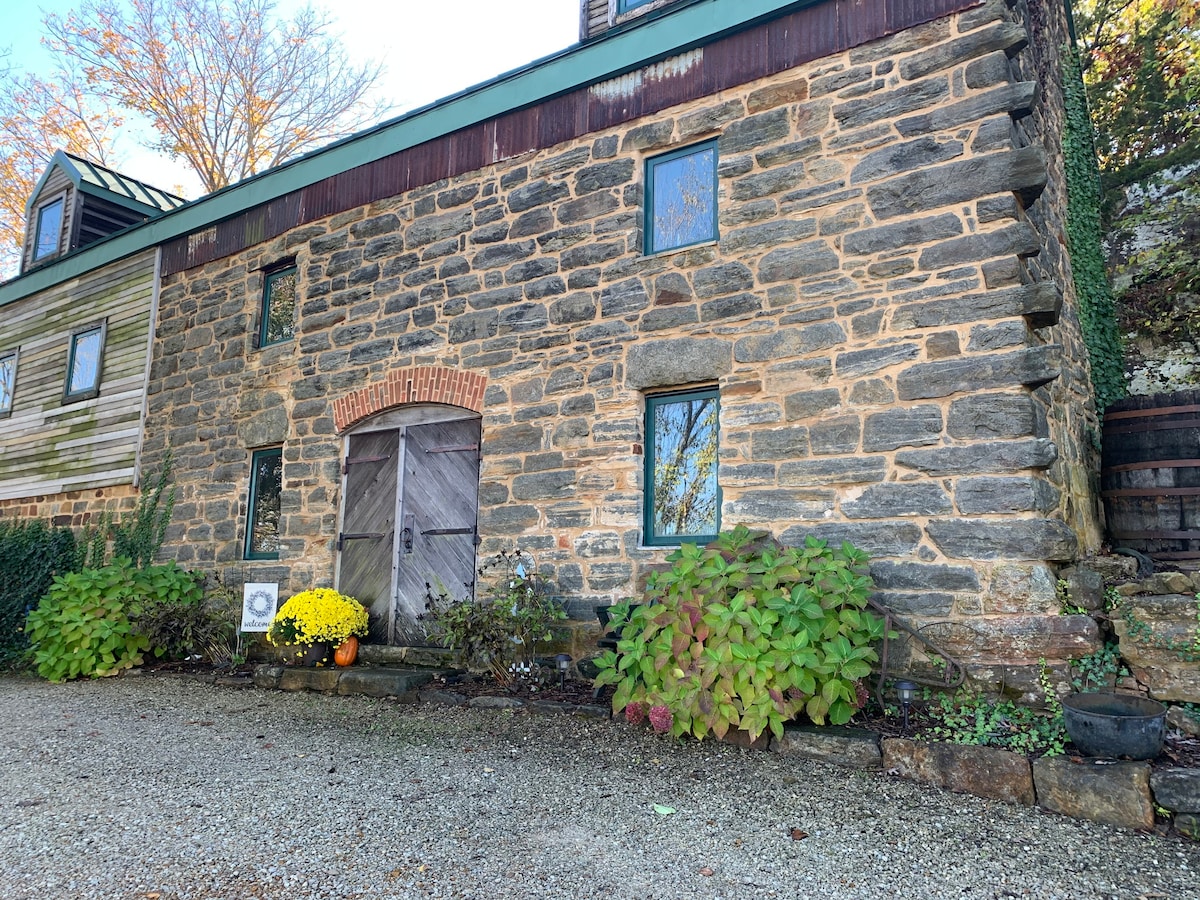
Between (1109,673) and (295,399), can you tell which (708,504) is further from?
(295,399)

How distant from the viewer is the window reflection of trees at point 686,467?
5648mm

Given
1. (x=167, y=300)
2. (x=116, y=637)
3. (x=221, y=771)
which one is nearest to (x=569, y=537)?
(x=221, y=771)

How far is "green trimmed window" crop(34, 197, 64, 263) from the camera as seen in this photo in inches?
500

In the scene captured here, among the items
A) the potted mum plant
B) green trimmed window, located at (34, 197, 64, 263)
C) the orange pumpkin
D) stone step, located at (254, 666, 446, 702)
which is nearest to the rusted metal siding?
the potted mum plant

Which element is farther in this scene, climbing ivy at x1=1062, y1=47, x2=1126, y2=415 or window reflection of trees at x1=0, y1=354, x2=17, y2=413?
window reflection of trees at x1=0, y1=354, x2=17, y2=413

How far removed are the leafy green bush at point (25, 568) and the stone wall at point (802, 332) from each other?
3.88 metres

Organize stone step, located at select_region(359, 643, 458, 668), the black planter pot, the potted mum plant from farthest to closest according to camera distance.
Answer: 1. the potted mum plant
2. stone step, located at select_region(359, 643, 458, 668)
3. the black planter pot

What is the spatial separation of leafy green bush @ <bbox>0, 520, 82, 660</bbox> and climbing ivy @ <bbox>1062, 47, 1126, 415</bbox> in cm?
1095

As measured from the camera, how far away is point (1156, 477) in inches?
210

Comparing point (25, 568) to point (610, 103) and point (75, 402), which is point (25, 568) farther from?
point (610, 103)

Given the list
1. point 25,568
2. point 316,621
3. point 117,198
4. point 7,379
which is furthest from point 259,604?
point 117,198

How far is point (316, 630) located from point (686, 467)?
3486mm

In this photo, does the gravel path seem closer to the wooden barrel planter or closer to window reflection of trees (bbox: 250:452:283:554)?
the wooden barrel planter

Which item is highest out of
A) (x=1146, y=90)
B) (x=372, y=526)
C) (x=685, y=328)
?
(x=1146, y=90)
